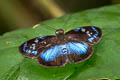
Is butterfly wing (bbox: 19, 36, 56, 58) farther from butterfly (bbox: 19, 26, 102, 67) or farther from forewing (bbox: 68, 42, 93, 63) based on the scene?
forewing (bbox: 68, 42, 93, 63)

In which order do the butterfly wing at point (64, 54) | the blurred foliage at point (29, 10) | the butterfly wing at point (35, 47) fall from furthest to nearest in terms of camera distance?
the blurred foliage at point (29, 10) → the butterfly wing at point (35, 47) → the butterfly wing at point (64, 54)

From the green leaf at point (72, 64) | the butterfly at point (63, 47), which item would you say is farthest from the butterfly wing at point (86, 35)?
the green leaf at point (72, 64)

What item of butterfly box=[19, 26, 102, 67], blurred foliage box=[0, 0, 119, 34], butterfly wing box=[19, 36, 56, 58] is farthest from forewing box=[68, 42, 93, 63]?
blurred foliage box=[0, 0, 119, 34]

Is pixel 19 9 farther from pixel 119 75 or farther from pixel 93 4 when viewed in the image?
pixel 119 75

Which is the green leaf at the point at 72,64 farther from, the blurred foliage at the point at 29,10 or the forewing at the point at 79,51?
the blurred foliage at the point at 29,10

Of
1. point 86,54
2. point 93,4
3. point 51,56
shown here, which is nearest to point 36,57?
point 51,56
